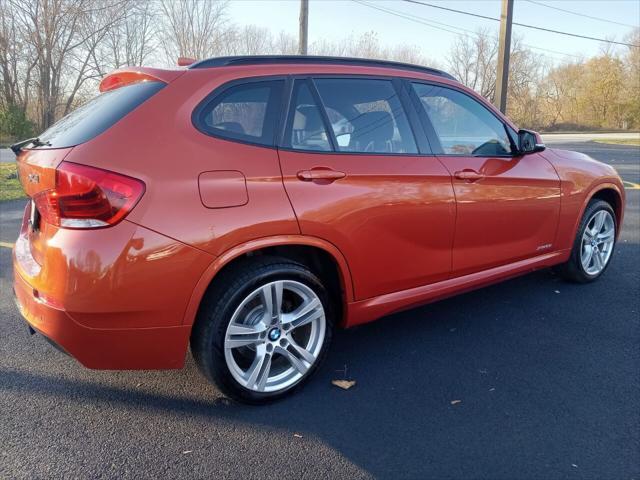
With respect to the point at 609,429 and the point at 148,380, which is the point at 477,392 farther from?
the point at 148,380

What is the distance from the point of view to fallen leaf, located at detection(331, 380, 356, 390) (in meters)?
2.95

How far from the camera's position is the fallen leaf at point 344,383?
2951 millimetres

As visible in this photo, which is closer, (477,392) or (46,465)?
(46,465)

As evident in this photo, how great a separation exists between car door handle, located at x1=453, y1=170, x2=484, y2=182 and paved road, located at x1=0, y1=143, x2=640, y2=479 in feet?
3.60

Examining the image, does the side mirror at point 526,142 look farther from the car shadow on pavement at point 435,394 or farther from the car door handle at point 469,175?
the car shadow on pavement at point 435,394

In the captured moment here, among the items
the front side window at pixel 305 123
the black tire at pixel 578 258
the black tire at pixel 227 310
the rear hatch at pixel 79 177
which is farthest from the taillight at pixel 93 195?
the black tire at pixel 578 258

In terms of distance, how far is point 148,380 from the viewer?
118 inches

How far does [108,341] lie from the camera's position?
92.6 inches

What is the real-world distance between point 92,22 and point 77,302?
33886 millimetres

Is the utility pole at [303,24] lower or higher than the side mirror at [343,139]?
higher

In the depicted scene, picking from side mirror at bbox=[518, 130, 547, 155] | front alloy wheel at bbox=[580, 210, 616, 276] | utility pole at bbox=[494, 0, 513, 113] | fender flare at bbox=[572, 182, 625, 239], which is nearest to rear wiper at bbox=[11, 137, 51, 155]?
side mirror at bbox=[518, 130, 547, 155]

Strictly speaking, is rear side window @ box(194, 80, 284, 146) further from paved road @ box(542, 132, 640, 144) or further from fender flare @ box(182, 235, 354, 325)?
paved road @ box(542, 132, 640, 144)

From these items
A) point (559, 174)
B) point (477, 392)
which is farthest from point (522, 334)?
point (559, 174)

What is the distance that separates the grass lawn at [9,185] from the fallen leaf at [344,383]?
314 inches
